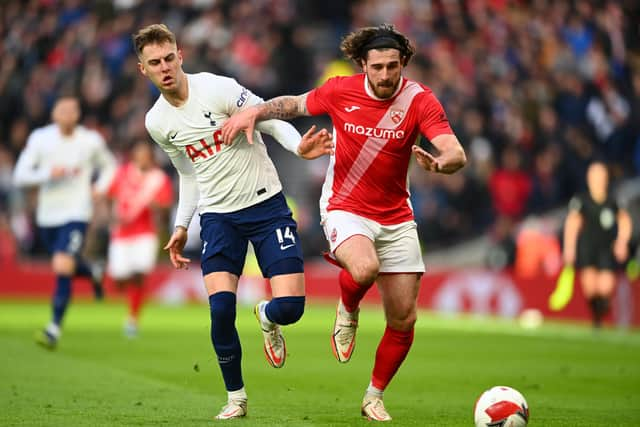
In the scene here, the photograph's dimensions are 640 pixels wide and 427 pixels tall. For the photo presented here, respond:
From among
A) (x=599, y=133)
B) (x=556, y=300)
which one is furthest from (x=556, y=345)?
(x=599, y=133)

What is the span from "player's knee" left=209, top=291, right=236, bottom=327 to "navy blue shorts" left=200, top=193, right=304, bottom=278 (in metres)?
0.23

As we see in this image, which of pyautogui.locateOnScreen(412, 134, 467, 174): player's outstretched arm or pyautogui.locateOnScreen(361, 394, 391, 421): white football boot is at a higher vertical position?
pyautogui.locateOnScreen(412, 134, 467, 174): player's outstretched arm

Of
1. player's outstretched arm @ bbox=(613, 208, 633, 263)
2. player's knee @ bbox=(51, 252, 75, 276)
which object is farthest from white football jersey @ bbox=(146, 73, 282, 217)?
player's outstretched arm @ bbox=(613, 208, 633, 263)

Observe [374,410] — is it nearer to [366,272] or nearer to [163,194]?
[366,272]

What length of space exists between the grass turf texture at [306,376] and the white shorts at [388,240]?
1.11 m

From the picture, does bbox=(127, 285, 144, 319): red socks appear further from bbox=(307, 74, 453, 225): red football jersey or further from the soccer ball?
the soccer ball

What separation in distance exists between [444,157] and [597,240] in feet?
40.7

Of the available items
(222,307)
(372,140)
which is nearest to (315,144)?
(372,140)

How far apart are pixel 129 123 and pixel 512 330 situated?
10.8 meters

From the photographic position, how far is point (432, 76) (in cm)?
2773

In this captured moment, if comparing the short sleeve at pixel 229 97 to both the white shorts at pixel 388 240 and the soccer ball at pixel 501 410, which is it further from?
the soccer ball at pixel 501 410

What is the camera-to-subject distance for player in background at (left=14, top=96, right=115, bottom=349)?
49.8 ft

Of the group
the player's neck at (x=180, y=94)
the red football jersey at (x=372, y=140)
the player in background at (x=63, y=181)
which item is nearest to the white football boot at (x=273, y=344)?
the red football jersey at (x=372, y=140)

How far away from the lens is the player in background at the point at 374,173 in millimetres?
8648
